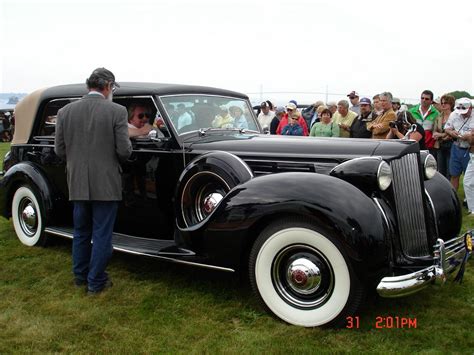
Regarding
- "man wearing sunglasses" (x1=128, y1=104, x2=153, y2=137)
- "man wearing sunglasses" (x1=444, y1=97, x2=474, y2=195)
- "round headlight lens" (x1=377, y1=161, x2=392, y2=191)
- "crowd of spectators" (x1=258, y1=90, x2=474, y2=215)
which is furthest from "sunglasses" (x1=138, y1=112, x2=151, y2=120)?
"man wearing sunglasses" (x1=444, y1=97, x2=474, y2=195)

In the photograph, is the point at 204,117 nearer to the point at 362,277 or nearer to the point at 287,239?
the point at 287,239

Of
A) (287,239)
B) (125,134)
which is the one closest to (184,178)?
(125,134)

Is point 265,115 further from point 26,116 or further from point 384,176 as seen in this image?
point 384,176

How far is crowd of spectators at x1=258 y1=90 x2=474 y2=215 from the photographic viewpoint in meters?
6.47

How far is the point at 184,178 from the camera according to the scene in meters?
3.90

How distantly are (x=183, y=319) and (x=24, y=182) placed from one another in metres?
2.85

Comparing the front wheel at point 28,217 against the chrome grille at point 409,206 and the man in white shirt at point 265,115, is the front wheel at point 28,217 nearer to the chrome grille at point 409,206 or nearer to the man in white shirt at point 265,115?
the chrome grille at point 409,206

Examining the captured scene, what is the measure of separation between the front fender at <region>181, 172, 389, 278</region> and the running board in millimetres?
228

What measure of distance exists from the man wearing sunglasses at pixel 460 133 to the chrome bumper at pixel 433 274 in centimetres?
322

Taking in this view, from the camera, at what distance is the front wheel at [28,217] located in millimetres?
5090

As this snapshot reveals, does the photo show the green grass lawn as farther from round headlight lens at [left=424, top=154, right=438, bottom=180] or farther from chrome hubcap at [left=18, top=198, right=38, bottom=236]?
round headlight lens at [left=424, top=154, right=438, bottom=180]

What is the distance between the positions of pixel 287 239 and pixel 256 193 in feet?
1.28

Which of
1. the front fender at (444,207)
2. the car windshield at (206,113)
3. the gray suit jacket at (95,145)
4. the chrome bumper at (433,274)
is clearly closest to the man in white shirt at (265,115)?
the car windshield at (206,113)

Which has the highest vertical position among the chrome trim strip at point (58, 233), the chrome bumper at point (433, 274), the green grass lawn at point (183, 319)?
the chrome bumper at point (433, 274)
